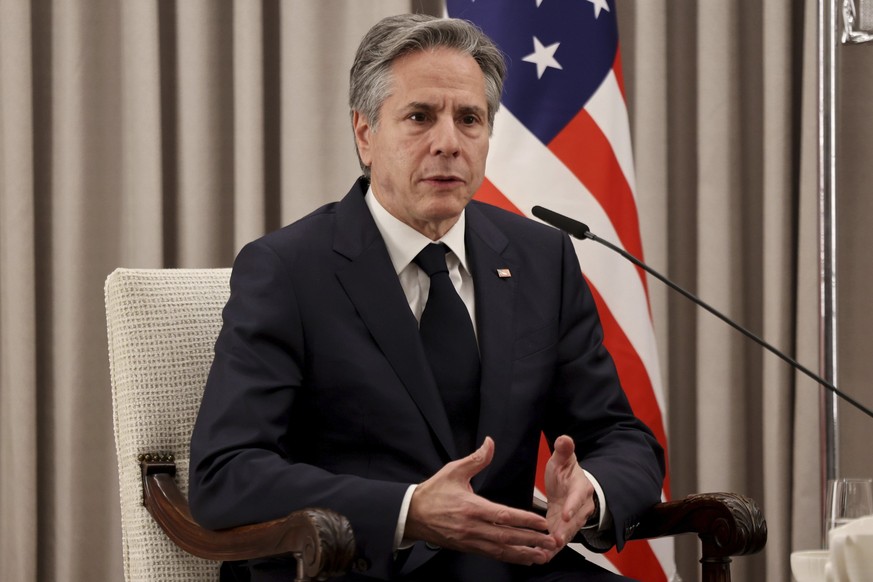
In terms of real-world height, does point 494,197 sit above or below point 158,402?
above

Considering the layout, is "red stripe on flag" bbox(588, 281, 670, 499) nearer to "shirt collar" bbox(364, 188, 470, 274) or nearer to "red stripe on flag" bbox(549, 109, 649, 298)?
"red stripe on flag" bbox(549, 109, 649, 298)

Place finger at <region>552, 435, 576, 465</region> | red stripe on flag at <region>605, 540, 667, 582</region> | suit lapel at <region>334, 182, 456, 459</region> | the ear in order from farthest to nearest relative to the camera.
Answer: red stripe on flag at <region>605, 540, 667, 582</region> → the ear → suit lapel at <region>334, 182, 456, 459</region> → finger at <region>552, 435, 576, 465</region>

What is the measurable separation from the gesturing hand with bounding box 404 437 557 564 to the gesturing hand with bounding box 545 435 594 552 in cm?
9

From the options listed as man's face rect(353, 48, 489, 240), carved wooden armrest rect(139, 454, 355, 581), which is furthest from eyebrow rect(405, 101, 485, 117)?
carved wooden armrest rect(139, 454, 355, 581)

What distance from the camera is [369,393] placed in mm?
1951

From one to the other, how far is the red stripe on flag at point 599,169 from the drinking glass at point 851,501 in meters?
1.08

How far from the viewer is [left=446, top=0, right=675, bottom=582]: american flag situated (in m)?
2.93

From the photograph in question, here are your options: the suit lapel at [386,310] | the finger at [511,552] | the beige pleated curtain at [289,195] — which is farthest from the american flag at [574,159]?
the finger at [511,552]

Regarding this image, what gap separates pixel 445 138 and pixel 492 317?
36 centimetres

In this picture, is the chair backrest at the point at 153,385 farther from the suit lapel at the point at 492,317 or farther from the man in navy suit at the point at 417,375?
the suit lapel at the point at 492,317

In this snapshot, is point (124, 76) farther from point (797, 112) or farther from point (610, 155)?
point (797, 112)

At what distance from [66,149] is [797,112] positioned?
2.33m

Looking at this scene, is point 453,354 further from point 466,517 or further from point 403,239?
point 466,517

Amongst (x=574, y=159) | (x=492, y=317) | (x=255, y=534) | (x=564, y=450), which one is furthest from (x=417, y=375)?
(x=574, y=159)
